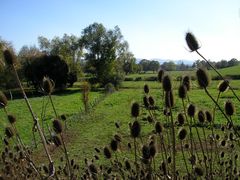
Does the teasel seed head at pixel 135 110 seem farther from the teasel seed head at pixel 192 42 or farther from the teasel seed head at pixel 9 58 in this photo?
the teasel seed head at pixel 9 58

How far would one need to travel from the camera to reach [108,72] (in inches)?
2403

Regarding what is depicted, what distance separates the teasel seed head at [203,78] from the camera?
11.3 feet

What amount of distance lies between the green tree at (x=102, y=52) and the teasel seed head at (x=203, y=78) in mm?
57020

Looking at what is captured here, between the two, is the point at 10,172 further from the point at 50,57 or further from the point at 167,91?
the point at 50,57

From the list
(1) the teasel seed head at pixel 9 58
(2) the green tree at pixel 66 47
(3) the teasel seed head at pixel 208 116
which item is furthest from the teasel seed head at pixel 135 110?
(2) the green tree at pixel 66 47

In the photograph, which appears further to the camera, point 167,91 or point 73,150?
point 73,150

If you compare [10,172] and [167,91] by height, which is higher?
[167,91]

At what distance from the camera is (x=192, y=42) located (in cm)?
347

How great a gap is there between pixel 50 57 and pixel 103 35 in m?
12.5

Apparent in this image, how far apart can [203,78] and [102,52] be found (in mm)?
58781

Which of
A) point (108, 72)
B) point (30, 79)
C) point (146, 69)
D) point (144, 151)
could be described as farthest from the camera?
point (146, 69)

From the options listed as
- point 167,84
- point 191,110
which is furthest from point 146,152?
point 191,110

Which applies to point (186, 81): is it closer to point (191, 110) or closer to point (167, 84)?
point (191, 110)

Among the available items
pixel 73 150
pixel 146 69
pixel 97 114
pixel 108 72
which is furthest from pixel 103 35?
pixel 146 69
